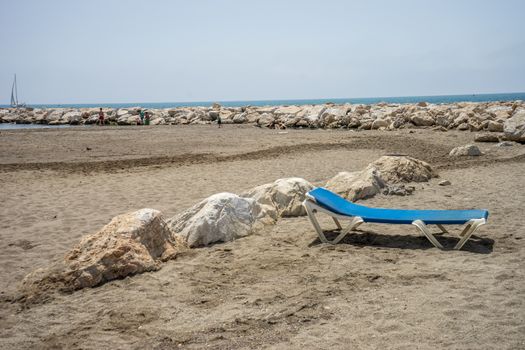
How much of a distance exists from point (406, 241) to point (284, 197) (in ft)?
7.28

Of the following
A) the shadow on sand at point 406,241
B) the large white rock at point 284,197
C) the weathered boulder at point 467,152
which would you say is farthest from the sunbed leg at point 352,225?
the weathered boulder at point 467,152

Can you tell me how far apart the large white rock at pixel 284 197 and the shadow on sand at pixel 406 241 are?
1.09 meters

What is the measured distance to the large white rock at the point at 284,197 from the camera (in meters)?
7.63

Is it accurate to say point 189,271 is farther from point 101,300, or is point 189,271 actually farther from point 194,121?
point 194,121

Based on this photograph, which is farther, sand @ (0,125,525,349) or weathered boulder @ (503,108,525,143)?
weathered boulder @ (503,108,525,143)

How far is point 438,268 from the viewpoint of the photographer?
5.05m

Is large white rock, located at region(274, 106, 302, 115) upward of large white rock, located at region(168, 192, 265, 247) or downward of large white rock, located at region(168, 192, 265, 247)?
upward

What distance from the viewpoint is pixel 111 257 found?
521 cm

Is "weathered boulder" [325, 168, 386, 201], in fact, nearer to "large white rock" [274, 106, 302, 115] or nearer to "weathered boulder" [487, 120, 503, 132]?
"weathered boulder" [487, 120, 503, 132]

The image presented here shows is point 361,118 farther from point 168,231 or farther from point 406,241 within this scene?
point 168,231

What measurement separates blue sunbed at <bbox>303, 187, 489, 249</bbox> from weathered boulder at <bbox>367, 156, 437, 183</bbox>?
3.65 meters

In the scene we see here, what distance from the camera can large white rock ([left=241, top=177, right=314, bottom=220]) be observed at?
7633 mm

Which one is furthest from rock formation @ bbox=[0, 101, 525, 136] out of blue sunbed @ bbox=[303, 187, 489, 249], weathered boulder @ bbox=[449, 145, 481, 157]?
blue sunbed @ bbox=[303, 187, 489, 249]

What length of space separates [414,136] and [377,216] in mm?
15456
